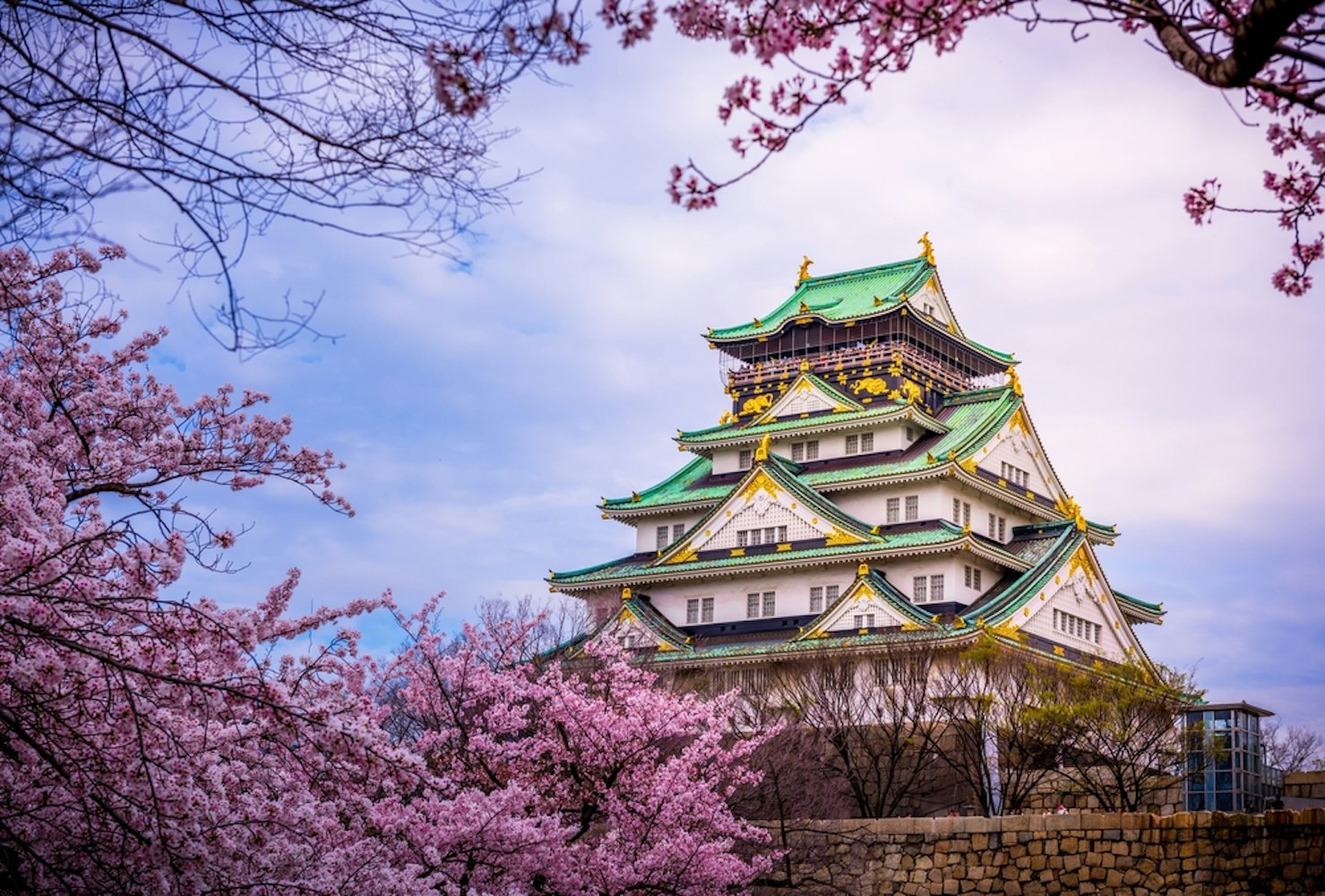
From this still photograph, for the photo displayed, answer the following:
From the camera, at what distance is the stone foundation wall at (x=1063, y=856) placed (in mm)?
23516

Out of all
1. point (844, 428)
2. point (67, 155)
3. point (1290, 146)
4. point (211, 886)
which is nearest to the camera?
point (67, 155)

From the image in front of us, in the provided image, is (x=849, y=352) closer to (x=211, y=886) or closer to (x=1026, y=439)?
(x=1026, y=439)

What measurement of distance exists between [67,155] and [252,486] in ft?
28.6

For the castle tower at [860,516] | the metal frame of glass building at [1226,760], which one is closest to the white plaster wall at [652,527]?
the castle tower at [860,516]

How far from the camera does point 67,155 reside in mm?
8375

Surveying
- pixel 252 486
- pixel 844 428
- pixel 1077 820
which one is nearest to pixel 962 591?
pixel 844 428

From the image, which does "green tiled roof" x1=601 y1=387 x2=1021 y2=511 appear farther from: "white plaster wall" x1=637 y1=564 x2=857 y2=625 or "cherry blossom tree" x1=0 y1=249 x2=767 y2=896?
"cherry blossom tree" x1=0 y1=249 x2=767 y2=896

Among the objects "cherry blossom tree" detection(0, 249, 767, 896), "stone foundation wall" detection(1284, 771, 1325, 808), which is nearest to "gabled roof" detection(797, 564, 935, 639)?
"stone foundation wall" detection(1284, 771, 1325, 808)

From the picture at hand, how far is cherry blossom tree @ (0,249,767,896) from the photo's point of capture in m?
10.5

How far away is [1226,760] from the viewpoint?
31.4 meters

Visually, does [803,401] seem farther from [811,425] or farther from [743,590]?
[743,590]

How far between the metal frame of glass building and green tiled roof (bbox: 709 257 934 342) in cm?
2247

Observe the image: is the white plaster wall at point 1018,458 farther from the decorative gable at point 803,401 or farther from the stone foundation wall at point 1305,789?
the stone foundation wall at point 1305,789

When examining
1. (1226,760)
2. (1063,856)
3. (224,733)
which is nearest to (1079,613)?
(1226,760)
